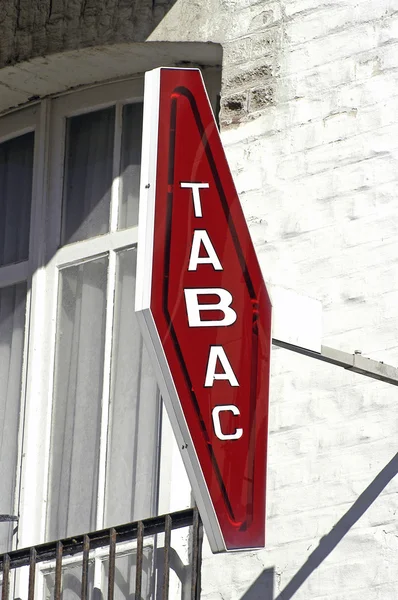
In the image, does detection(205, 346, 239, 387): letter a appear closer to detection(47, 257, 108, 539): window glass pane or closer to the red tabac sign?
the red tabac sign

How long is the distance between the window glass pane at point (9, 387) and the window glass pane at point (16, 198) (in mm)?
196

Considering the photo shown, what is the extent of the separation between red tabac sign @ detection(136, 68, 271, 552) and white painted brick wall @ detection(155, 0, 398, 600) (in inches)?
27.3

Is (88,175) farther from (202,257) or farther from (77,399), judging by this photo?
(202,257)

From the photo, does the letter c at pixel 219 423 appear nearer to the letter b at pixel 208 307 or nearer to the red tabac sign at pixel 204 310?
the red tabac sign at pixel 204 310

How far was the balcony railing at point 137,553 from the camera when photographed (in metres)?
5.28

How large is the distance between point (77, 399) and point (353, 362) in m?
2.15

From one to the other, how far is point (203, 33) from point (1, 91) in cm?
137

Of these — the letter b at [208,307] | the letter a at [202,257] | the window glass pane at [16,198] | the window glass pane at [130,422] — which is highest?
the window glass pane at [16,198]

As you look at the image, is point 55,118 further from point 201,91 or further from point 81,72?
point 201,91

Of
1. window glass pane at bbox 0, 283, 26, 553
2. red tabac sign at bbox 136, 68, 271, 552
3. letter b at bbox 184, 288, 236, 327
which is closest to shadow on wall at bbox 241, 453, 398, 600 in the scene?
red tabac sign at bbox 136, 68, 271, 552

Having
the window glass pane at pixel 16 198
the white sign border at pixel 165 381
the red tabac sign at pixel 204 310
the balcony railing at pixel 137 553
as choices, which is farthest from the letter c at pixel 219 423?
the window glass pane at pixel 16 198

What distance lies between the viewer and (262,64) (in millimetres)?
5816

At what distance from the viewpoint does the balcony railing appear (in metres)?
5.28

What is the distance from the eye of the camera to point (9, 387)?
679cm
